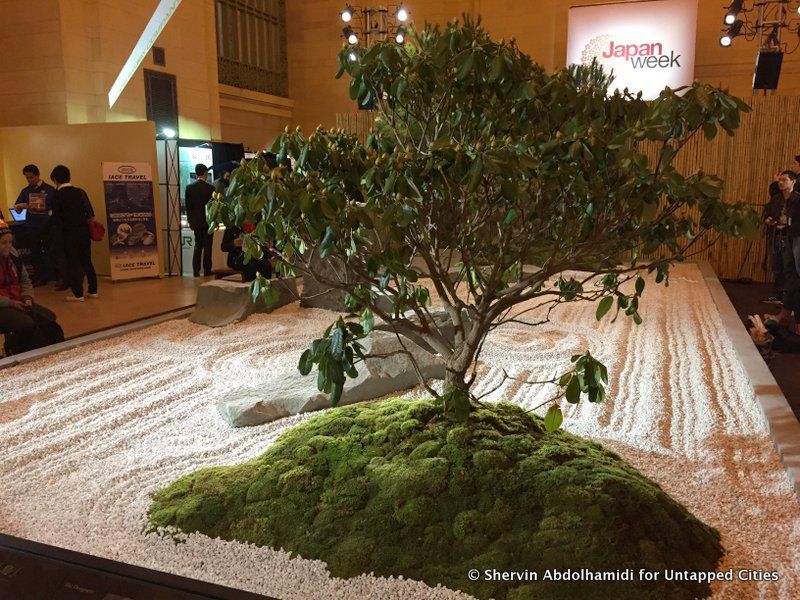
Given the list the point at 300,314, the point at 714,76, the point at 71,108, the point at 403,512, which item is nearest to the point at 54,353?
the point at 300,314

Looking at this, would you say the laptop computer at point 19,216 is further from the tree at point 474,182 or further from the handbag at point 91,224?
the tree at point 474,182

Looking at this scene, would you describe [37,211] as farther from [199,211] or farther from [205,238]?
[205,238]

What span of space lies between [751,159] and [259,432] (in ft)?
27.7

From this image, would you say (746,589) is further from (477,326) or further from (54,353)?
(54,353)

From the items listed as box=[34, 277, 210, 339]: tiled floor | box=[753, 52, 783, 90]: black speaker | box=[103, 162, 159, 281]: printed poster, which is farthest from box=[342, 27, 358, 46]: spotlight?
box=[753, 52, 783, 90]: black speaker

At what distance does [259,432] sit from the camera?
3.13 meters

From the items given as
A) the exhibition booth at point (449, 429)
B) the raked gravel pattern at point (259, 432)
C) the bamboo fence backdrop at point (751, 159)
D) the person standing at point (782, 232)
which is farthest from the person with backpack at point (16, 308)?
the person standing at point (782, 232)

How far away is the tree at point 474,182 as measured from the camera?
174cm

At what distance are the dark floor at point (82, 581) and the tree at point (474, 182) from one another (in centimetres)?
66

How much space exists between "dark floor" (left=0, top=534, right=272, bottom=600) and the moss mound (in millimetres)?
559

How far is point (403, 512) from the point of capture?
2016mm

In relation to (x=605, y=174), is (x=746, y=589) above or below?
below

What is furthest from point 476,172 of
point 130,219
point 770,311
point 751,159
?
point 751,159

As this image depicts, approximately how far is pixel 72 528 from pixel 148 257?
21.8ft
